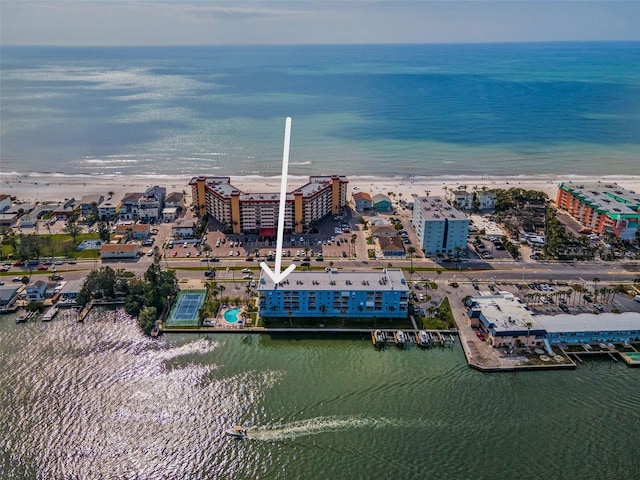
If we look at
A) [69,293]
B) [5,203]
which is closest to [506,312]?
[69,293]

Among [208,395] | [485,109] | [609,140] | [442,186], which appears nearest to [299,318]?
[208,395]

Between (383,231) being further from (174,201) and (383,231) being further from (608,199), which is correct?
(608,199)

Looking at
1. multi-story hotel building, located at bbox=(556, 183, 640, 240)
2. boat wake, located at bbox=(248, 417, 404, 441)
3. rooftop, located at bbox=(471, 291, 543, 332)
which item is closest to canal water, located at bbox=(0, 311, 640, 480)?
boat wake, located at bbox=(248, 417, 404, 441)

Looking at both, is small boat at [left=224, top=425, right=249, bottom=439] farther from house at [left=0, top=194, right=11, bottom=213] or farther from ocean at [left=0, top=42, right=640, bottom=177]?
ocean at [left=0, top=42, right=640, bottom=177]

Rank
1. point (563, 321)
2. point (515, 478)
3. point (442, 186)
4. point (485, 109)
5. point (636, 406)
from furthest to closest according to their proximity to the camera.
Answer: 1. point (485, 109)
2. point (442, 186)
3. point (563, 321)
4. point (636, 406)
5. point (515, 478)

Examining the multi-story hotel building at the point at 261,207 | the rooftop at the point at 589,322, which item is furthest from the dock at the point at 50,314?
the rooftop at the point at 589,322

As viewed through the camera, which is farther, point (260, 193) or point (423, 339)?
point (260, 193)

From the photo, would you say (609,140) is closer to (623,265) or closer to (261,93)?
(623,265)
